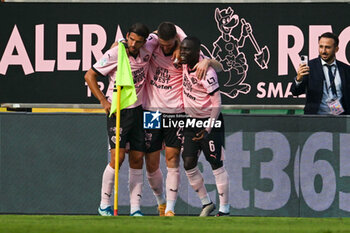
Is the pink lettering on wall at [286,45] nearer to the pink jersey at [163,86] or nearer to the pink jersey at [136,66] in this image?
the pink jersey at [163,86]

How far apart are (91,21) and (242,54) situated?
7.72 ft

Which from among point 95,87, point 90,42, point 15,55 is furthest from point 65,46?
point 95,87

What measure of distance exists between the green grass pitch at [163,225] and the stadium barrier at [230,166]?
98 cm

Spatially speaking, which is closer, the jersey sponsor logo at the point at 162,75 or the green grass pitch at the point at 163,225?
the green grass pitch at the point at 163,225

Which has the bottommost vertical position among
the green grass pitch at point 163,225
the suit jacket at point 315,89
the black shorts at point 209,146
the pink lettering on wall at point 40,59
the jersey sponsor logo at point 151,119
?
the green grass pitch at point 163,225

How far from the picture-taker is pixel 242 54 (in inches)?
629

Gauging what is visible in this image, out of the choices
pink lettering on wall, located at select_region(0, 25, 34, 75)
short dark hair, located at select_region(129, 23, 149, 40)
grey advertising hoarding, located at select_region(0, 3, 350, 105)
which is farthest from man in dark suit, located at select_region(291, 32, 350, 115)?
pink lettering on wall, located at select_region(0, 25, 34, 75)

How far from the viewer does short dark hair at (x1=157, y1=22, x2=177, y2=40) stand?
1145cm

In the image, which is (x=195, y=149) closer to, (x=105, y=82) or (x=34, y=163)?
(x=34, y=163)

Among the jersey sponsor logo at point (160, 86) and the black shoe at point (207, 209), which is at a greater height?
the jersey sponsor logo at point (160, 86)

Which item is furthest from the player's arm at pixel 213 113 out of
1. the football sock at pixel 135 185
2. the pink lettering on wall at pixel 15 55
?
the pink lettering on wall at pixel 15 55

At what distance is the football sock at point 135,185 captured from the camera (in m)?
11.8

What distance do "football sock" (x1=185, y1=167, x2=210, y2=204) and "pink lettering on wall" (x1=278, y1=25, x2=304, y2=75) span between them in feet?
14.7

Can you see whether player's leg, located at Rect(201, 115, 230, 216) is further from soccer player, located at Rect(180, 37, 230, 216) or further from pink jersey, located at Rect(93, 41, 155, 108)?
pink jersey, located at Rect(93, 41, 155, 108)
